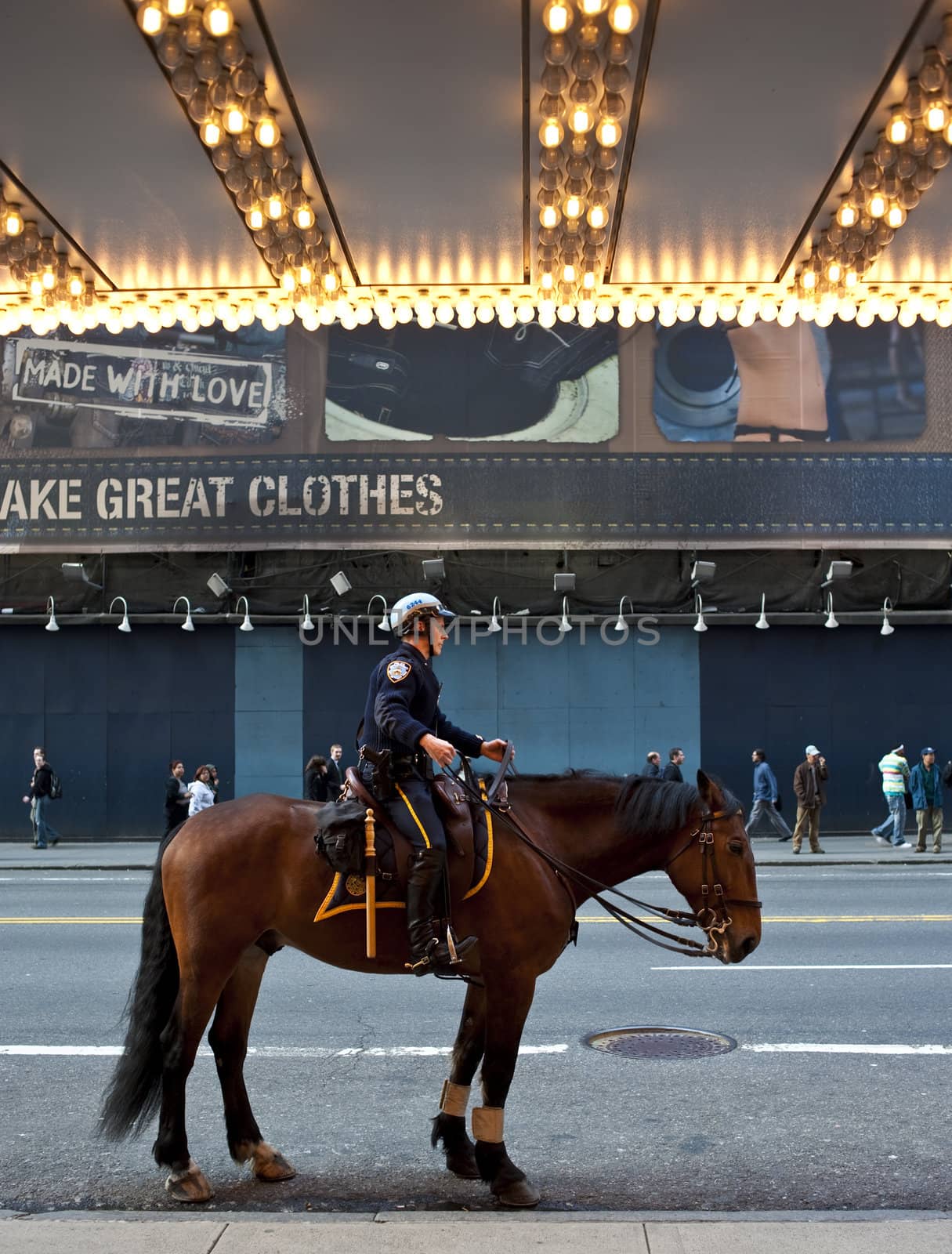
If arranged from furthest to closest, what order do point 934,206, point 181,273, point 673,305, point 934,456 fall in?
point 934,456, point 673,305, point 181,273, point 934,206

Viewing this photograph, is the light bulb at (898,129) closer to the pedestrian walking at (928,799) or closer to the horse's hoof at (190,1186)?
the horse's hoof at (190,1186)

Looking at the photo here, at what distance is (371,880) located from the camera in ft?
18.4

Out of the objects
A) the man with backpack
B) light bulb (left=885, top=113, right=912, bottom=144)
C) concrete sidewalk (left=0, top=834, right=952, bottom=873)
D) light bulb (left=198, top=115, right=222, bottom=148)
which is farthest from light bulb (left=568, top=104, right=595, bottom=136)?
the man with backpack

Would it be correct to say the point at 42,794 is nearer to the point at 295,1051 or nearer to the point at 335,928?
the point at 295,1051

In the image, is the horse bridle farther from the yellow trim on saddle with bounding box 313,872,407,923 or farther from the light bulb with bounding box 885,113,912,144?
the light bulb with bounding box 885,113,912,144

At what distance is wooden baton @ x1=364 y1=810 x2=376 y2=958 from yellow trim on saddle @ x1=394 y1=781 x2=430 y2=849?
0.18m

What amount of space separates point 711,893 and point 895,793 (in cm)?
1811

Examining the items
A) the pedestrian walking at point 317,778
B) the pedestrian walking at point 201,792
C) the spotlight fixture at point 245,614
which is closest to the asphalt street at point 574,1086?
the pedestrian walking at point 201,792

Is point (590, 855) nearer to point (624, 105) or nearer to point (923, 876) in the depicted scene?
point (624, 105)

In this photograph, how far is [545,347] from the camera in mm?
24781

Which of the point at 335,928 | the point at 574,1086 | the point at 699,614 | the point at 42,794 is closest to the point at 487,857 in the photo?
the point at 335,928

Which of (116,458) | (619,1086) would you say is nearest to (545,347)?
(116,458)

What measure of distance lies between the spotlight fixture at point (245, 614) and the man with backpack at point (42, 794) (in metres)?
→ 4.66

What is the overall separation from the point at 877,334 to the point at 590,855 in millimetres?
21679
